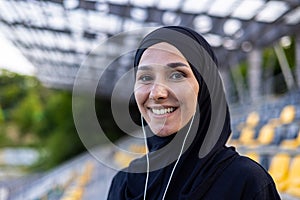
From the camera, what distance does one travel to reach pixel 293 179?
420cm

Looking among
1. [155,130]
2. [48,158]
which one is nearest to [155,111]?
[155,130]

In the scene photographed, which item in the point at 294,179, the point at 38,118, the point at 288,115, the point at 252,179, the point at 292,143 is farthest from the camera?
the point at 38,118

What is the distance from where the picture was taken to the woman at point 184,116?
3.94ft

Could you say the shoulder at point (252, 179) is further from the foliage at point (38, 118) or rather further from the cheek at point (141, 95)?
the foliage at point (38, 118)

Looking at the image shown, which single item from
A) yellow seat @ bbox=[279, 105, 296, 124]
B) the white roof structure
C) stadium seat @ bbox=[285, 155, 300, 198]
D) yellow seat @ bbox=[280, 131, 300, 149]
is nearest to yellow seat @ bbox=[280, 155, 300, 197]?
stadium seat @ bbox=[285, 155, 300, 198]

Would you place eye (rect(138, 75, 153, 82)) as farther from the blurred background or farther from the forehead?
the blurred background

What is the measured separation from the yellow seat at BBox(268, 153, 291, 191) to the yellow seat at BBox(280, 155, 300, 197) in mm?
42

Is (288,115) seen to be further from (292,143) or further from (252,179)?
(252,179)

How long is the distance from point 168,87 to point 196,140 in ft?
0.47

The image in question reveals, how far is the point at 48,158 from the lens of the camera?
111 ft

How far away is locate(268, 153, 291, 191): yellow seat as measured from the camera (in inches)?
171

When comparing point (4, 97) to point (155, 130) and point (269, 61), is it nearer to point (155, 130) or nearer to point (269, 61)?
point (269, 61)

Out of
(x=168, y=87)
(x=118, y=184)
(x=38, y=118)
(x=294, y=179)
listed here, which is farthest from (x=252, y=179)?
(x=38, y=118)

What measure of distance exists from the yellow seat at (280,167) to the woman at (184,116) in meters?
3.19
